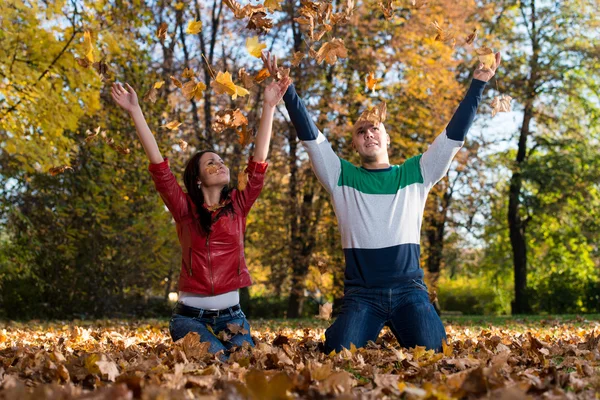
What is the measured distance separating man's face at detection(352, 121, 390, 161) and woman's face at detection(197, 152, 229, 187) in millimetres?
900

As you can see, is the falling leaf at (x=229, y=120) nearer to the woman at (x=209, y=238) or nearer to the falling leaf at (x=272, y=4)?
the woman at (x=209, y=238)

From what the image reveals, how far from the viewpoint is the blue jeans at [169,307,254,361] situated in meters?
4.06

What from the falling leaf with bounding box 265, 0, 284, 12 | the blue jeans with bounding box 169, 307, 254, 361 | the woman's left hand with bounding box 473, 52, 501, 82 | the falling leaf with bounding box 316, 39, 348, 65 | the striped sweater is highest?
the falling leaf with bounding box 265, 0, 284, 12

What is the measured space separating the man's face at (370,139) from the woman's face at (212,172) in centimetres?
90

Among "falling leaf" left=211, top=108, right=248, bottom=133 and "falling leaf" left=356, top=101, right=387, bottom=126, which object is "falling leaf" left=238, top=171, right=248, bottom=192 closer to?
"falling leaf" left=211, top=108, right=248, bottom=133

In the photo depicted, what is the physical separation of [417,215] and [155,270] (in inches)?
411

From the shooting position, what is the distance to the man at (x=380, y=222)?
404 cm

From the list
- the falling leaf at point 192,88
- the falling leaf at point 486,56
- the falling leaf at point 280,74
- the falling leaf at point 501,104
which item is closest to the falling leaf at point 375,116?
the falling leaf at point 280,74

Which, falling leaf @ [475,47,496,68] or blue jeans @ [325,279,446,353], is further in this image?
falling leaf @ [475,47,496,68]

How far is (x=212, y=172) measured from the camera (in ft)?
14.4

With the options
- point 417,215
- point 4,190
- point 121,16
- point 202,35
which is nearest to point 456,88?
point 202,35

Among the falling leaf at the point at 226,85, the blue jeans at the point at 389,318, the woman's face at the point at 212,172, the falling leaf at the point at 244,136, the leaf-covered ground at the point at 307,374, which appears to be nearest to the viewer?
the leaf-covered ground at the point at 307,374

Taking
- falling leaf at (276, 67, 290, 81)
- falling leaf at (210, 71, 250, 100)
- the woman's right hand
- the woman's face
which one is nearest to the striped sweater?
falling leaf at (276, 67, 290, 81)

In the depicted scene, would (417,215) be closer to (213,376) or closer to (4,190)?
(213,376)
